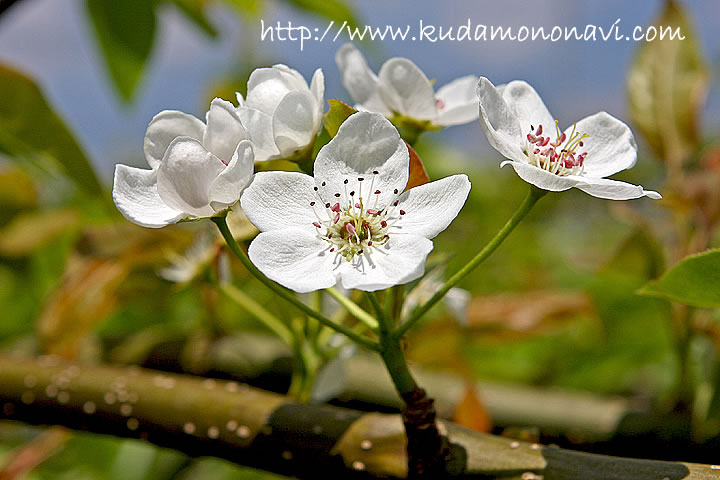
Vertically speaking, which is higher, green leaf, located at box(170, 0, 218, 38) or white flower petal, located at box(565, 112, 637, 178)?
green leaf, located at box(170, 0, 218, 38)

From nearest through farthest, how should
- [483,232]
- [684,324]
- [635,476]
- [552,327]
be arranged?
[635,476] → [684,324] → [552,327] → [483,232]

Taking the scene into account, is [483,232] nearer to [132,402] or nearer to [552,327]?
[552,327]

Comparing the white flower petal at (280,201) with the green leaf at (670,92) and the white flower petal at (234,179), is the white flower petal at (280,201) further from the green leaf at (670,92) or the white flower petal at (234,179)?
the green leaf at (670,92)

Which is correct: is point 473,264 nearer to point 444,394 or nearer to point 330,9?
point 444,394

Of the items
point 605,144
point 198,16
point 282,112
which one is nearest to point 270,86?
point 282,112


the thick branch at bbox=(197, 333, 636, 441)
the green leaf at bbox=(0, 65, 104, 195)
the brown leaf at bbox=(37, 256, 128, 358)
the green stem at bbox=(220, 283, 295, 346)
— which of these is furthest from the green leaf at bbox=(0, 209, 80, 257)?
the green stem at bbox=(220, 283, 295, 346)

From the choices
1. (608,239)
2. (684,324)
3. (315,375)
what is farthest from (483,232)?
(608,239)

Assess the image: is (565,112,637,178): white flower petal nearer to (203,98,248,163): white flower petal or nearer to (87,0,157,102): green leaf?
(203,98,248,163): white flower petal
